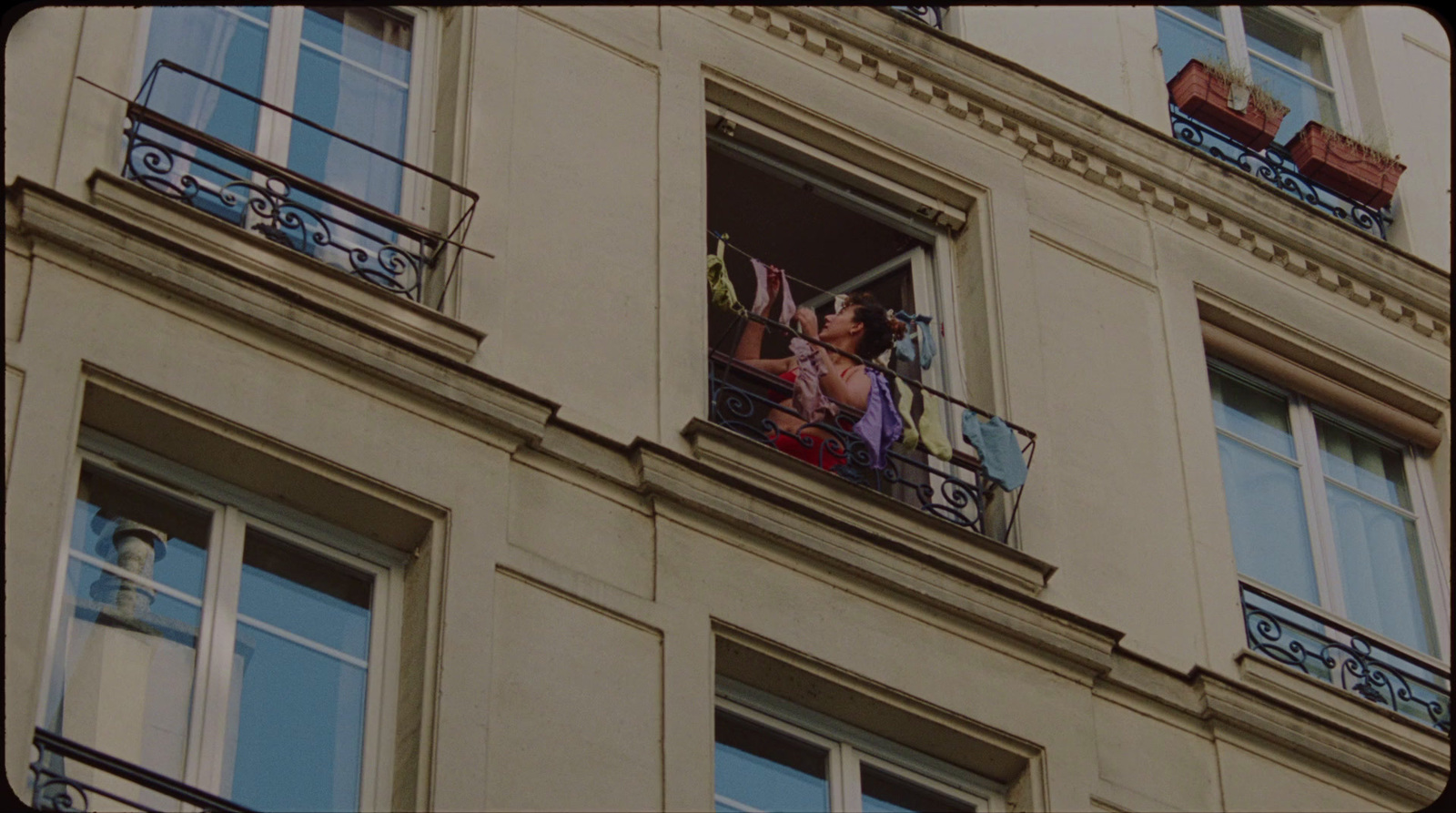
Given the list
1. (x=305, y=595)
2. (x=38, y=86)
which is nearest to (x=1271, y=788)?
(x=305, y=595)

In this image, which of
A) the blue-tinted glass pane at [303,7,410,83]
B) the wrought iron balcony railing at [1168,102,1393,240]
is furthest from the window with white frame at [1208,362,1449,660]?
the blue-tinted glass pane at [303,7,410,83]

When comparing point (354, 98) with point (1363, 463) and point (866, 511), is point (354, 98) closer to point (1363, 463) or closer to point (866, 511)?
point (866, 511)

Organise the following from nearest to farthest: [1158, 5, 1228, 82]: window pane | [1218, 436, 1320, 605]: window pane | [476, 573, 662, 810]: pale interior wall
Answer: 1. [476, 573, 662, 810]: pale interior wall
2. [1218, 436, 1320, 605]: window pane
3. [1158, 5, 1228, 82]: window pane

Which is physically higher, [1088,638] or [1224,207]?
[1224,207]

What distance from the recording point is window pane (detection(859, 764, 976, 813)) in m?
10.5

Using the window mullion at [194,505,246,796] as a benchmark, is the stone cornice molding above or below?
above

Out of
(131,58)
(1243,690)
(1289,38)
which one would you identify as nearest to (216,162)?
(131,58)

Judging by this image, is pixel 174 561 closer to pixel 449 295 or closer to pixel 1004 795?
pixel 449 295

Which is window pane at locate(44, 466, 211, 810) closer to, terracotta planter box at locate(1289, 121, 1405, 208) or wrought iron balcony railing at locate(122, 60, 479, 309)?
wrought iron balcony railing at locate(122, 60, 479, 309)

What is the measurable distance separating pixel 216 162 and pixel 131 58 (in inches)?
21.5

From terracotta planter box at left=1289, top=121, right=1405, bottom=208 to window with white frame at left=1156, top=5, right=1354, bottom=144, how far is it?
0.92ft

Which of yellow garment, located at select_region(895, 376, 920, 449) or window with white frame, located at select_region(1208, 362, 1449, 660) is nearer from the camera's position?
yellow garment, located at select_region(895, 376, 920, 449)

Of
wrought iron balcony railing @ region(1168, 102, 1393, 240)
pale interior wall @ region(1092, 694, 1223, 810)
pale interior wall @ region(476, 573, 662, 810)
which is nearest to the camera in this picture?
pale interior wall @ region(476, 573, 662, 810)

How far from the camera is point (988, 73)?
13.2 m
